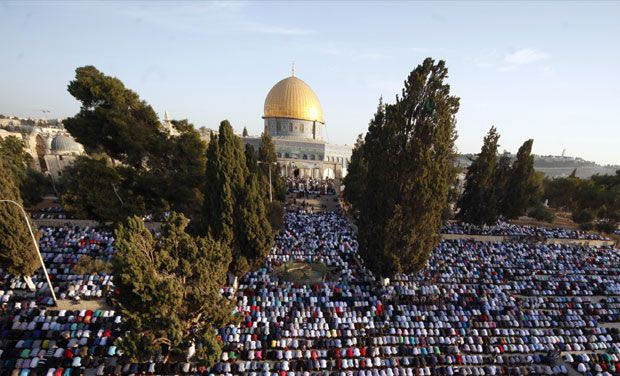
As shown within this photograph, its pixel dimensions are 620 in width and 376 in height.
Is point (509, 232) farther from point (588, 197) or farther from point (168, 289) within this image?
point (168, 289)

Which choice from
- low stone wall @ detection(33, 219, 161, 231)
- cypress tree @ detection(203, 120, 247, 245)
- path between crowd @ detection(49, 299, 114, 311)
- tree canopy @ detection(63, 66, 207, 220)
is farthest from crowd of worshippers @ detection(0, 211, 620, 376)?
tree canopy @ detection(63, 66, 207, 220)

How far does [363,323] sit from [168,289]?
10183mm

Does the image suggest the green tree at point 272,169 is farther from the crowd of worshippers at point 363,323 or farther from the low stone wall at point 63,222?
the low stone wall at point 63,222

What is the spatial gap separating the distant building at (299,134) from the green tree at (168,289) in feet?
142

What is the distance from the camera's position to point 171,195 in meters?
22.0

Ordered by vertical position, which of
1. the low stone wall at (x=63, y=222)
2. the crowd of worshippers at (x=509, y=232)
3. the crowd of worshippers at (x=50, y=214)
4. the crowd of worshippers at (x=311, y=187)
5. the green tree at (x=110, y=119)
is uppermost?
the green tree at (x=110, y=119)

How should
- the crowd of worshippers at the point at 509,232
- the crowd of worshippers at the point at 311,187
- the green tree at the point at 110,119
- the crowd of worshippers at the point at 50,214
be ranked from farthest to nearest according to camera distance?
1. the crowd of worshippers at the point at 311,187
2. the crowd of worshippers at the point at 509,232
3. the crowd of worshippers at the point at 50,214
4. the green tree at the point at 110,119

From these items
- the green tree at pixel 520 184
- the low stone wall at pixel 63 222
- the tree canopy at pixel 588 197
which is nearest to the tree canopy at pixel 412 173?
the green tree at pixel 520 184

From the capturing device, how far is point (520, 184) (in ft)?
108

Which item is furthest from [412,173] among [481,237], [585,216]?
[585,216]

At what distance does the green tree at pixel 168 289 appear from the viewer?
1003 centimetres

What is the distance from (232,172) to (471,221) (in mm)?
27935

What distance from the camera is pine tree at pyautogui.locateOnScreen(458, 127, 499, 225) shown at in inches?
1229

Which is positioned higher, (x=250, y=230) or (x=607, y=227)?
(x=250, y=230)
